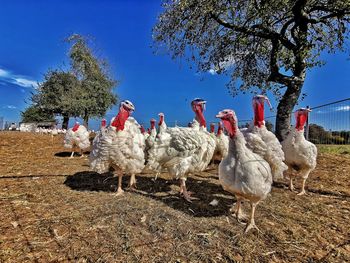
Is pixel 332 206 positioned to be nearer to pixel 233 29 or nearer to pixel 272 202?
pixel 272 202

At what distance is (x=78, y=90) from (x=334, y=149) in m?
29.8

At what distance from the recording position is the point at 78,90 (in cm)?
3456

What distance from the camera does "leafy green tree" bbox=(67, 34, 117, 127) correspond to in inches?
1115

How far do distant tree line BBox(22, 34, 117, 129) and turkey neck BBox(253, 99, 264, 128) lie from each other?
2361cm

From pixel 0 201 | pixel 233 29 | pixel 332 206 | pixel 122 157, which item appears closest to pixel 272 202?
pixel 332 206

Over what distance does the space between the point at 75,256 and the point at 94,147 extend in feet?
10.6

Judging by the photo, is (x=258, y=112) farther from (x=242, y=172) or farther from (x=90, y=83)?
(x=90, y=83)

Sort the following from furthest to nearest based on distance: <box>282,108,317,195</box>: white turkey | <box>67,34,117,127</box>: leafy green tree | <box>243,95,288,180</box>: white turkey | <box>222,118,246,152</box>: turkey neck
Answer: <box>67,34,117,127</box>: leafy green tree
<box>282,108,317,195</box>: white turkey
<box>243,95,288,180</box>: white turkey
<box>222,118,246,152</box>: turkey neck

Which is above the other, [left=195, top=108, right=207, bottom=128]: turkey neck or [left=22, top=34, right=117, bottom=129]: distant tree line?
[left=22, top=34, right=117, bottom=129]: distant tree line

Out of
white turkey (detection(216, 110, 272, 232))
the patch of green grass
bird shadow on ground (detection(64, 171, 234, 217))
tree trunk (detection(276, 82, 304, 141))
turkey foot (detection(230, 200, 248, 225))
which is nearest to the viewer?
white turkey (detection(216, 110, 272, 232))

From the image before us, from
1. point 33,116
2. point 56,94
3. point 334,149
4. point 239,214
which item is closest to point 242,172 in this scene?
point 239,214

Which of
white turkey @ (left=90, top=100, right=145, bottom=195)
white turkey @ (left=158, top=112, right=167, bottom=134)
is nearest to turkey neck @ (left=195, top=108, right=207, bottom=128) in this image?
white turkey @ (left=158, top=112, right=167, bottom=134)

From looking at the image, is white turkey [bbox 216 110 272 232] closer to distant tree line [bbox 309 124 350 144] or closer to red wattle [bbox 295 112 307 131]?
red wattle [bbox 295 112 307 131]

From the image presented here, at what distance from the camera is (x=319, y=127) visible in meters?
13.7
